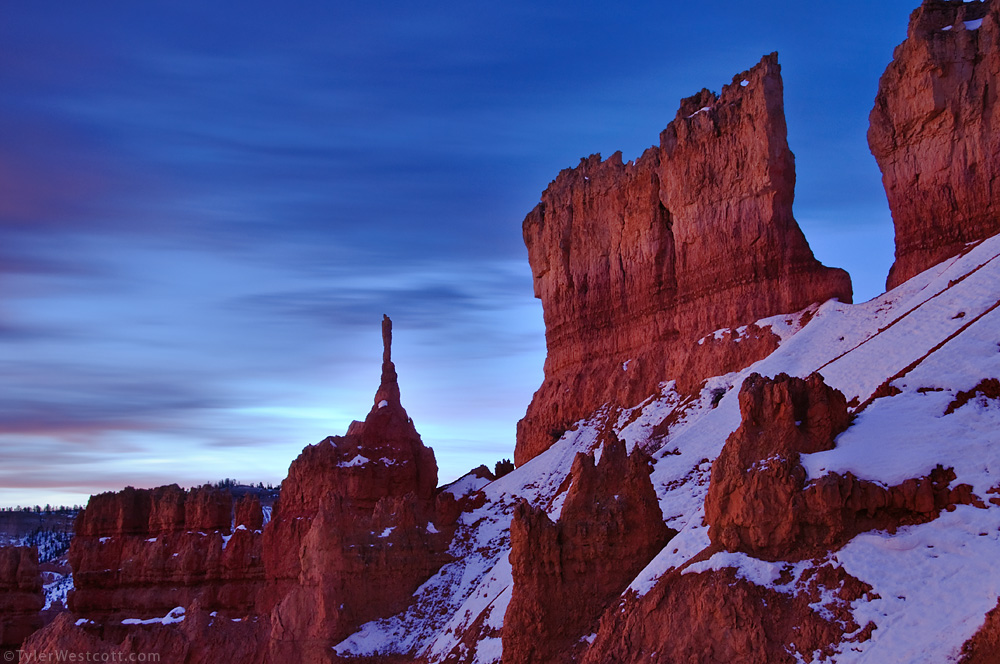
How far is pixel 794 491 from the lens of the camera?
28656mm

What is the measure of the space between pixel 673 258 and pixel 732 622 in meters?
42.8

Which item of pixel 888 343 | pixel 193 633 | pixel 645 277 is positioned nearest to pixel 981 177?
pixel 888 343

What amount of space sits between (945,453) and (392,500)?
36976 millimetres

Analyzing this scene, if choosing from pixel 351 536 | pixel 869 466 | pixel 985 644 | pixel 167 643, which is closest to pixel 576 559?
pixel 869 466

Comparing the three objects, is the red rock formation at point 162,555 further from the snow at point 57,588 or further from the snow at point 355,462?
the snow at point 57,588

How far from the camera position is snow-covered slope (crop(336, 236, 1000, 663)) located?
25875mm

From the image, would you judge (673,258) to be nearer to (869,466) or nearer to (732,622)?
(869,466)

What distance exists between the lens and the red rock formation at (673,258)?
198 ft

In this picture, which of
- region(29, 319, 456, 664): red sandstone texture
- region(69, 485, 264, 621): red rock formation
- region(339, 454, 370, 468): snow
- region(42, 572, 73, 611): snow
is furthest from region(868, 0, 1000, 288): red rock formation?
region(42, 572, 73, 611): snow

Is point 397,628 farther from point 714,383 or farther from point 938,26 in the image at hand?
point 938,26

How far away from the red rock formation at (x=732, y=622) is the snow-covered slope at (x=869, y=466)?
376 mm

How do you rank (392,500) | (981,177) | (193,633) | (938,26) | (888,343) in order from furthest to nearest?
(193,633) → (392,500) → (938,26) → (981,177) → (888,343)

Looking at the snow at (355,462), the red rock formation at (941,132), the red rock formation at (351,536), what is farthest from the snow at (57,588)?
the red rock formation at (941,132)

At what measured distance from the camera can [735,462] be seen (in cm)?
3056
